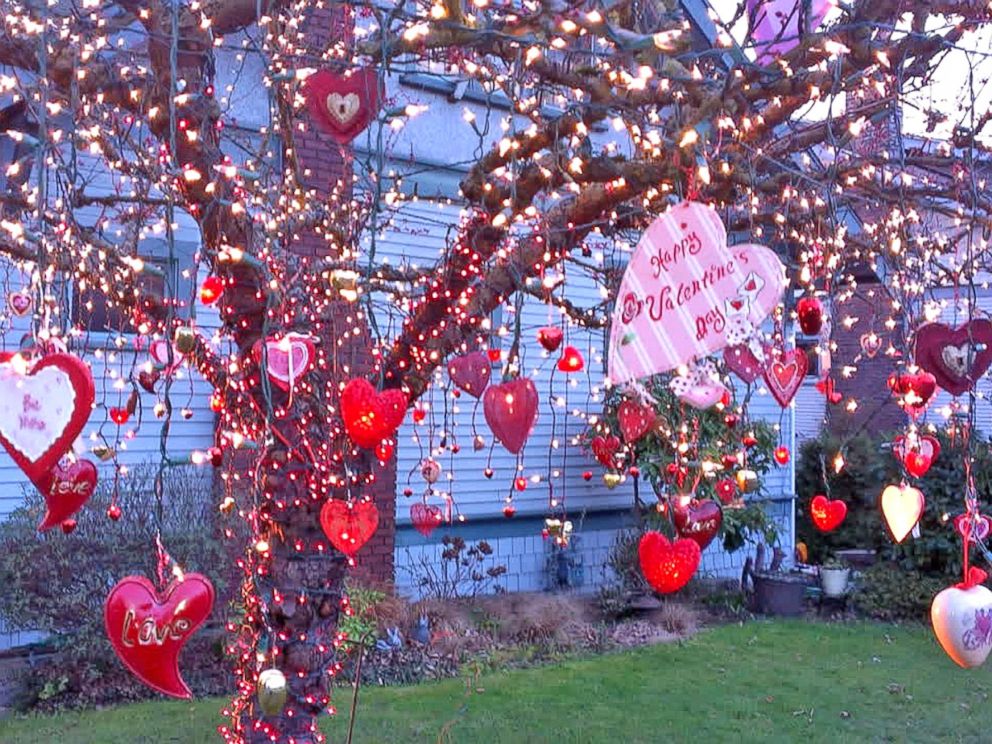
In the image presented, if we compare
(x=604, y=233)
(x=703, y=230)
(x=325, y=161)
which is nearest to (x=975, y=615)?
(x=703, y=230)

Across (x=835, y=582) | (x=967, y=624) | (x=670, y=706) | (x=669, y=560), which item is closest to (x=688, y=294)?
(x=967, y=624)

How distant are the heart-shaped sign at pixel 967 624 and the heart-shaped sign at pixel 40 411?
2831 millimetres

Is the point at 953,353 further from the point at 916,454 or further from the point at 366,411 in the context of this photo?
the point at 366,411

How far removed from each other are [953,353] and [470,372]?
1891mm

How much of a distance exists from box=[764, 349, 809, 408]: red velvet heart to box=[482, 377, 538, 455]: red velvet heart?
3.98ft

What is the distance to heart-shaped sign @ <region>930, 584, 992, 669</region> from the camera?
138 inches

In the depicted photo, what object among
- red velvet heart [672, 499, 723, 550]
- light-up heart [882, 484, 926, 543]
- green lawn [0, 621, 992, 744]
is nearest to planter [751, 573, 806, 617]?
green lawn [0, 621, 992, 744]

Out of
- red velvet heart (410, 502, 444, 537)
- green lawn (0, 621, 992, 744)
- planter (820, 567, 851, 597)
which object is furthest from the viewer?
planter (820, 567, 851, 597)

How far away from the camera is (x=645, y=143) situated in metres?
4.33

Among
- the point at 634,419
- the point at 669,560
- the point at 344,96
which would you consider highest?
the point at 344,96

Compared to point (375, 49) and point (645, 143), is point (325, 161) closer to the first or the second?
point (645, 143)

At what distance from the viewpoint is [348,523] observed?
412 centimetres

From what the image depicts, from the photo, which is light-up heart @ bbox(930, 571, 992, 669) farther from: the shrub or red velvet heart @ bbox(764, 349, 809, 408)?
the shrub

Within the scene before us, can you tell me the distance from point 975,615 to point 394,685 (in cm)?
457
